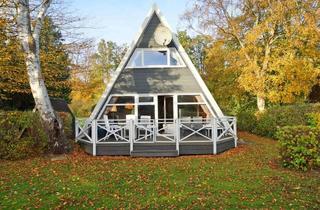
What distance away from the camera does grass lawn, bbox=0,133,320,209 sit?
18.1 ft

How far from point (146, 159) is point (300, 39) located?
13.0m

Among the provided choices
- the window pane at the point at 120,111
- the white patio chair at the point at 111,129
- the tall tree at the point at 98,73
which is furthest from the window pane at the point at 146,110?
the tall tree at the point at 98,73

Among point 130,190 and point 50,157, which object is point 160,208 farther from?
point 50,157

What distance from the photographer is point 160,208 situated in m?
5.21

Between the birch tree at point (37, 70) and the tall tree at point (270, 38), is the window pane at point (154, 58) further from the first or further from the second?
the tall tree at point (270, 38)

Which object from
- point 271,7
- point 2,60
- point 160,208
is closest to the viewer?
point 160,208

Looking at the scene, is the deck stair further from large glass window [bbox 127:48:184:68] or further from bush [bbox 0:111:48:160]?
large glass window [bbox 127:48:184:68]

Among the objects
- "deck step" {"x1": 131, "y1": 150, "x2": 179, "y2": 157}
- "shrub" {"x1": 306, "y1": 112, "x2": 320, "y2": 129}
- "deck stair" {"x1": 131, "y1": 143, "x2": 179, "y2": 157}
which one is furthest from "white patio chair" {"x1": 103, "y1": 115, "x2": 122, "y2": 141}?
"shrub" {"x1": 306, "y1": 112, "x2": 320, "y2": 129}

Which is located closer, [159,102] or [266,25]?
[159,102]

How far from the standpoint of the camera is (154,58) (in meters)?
14.2

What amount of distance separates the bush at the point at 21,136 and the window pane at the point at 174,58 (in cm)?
679

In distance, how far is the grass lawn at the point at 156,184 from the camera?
217 inches

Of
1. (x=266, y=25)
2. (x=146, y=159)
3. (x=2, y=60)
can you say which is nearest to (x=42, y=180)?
(x=146, y=159)

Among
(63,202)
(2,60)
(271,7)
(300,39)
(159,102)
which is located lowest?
(63,202)
